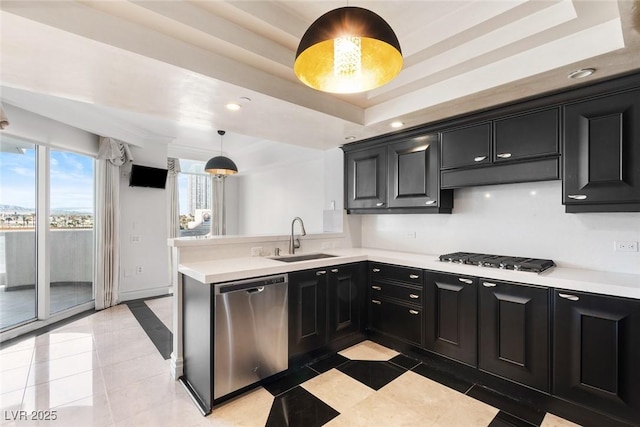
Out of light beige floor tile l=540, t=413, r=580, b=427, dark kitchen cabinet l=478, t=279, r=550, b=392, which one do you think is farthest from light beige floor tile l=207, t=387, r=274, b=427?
light beige floor tile l=540, t=413, r=580, b=427

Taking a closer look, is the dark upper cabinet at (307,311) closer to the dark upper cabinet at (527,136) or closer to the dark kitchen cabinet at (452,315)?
the dark kitchen cabinet at (452,315)

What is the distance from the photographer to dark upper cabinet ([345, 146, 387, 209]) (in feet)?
11.5

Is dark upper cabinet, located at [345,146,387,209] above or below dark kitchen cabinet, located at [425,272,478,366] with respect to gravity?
above

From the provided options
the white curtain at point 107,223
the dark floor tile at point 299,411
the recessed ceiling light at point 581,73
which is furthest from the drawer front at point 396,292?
the white curtain at point 107,223

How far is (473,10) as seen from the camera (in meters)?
1.87

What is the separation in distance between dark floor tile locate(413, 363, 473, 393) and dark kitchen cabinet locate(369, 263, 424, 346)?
0.72 feet

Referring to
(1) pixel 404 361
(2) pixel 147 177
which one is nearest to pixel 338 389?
(1) pixel 404 361

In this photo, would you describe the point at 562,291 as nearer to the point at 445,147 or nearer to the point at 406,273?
the point at 406,273

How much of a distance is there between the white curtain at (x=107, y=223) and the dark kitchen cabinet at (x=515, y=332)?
5.04m

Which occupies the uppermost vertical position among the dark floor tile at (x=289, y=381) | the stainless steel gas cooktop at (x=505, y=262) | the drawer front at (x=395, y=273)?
the stainless steel gas cooktop at (x=505, y=262)

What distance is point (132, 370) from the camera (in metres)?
2.68

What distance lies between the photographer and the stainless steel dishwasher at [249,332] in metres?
2.15

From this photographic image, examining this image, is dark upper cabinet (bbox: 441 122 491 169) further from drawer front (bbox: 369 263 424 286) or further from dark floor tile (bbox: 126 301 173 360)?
dark floor tile (bbox: 126 301 173 360)

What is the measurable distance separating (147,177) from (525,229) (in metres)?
5.36
